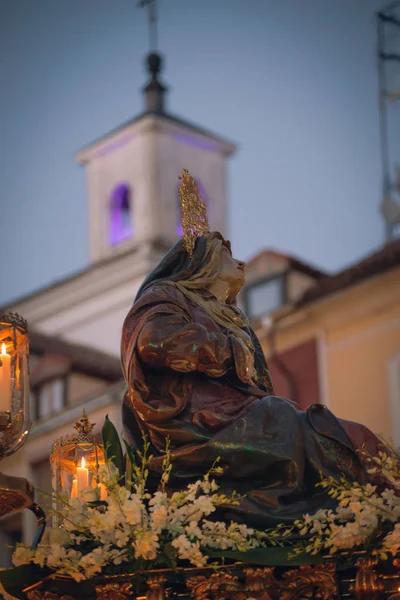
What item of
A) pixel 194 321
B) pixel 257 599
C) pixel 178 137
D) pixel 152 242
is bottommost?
pixel 257 599

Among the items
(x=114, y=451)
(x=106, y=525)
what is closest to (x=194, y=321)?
(x=114, y=451)

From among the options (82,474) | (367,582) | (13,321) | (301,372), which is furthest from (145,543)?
(301,372)

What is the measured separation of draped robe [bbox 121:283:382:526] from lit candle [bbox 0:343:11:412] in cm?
66

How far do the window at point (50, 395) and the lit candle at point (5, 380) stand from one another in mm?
22052

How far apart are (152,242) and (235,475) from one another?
30.7m

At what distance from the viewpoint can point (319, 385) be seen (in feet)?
93.0

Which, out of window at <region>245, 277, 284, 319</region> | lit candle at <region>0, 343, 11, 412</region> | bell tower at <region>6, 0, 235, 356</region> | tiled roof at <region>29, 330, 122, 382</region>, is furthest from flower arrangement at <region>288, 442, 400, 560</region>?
bell tower at <region>6, 0, 235, 356</region>

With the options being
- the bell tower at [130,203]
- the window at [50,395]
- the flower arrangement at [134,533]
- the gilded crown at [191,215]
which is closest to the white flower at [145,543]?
the flower arrangement at [134,533]

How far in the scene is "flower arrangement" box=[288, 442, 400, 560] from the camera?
10586 millimetres

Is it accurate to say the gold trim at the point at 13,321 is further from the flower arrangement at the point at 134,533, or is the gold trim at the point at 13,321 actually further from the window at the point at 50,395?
the window at the point at 50,395

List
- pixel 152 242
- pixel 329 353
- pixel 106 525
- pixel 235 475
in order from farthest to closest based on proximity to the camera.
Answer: pixel 152 242
pixel 329 353
pixel 235 475
pixel 106 525

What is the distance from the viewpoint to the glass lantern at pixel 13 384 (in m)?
11.4

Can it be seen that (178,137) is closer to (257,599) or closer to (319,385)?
(319,385)

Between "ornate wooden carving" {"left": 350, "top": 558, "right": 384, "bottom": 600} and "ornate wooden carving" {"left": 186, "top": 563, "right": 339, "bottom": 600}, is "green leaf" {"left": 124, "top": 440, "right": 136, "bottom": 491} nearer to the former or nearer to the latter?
"ornate wooden carving" {"left": 186, "top": 563, "right": 339, "bottom": 600}
